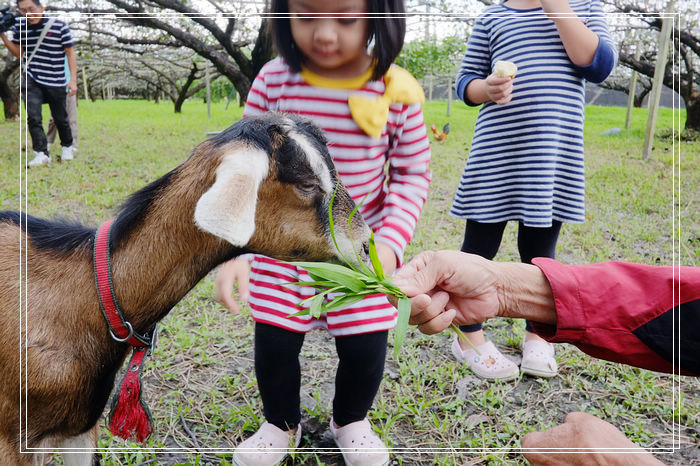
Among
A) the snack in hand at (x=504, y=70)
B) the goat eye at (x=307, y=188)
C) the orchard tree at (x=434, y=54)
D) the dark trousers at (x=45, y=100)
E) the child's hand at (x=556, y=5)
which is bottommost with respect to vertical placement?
the goat eye at (x=307, y=188)

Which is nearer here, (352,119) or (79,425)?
(79,425)

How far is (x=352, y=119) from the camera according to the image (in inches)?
61.5

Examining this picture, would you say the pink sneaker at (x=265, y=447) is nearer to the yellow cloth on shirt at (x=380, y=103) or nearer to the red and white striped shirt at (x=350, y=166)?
the red and white striped shirt at (x=350, y=166)

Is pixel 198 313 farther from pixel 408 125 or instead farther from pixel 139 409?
pixel 408 125

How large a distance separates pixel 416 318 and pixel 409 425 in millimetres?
1005

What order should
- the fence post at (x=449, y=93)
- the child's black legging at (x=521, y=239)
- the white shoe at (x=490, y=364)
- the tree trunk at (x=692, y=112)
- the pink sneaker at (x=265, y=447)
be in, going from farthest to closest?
the tree trunk at (x=692, y=112), the fence post at (x=449, y=93), the white shoe at (x=490, y=364), the child's black legging at (x=521, y=239), the pink sneaker at (x=265, y=447)

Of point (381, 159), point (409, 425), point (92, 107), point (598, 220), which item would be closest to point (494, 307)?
point (381, 159)

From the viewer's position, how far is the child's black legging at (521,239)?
6.98ft

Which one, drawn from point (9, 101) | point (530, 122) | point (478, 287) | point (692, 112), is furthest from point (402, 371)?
point (692, 112)

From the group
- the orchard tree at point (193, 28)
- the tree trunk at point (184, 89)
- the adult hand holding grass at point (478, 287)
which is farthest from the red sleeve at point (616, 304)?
the tree trunk at point (184, 89)

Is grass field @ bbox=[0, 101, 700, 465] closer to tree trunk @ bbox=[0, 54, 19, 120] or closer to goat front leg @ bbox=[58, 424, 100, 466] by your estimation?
goat front leg @ bbox=[58, 424, 100, 466]

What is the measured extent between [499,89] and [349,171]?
2.26 feet

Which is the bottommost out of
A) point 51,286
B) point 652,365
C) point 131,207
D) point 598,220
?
point 598,220

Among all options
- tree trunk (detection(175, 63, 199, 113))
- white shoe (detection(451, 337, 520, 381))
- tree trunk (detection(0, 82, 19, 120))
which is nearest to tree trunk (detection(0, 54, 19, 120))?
tree trunk (detection(0, 82, 19, 120))
